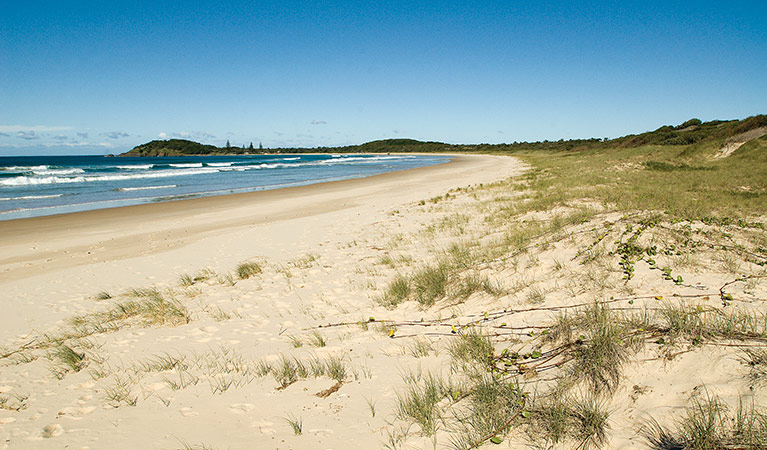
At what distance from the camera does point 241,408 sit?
3.38 meters

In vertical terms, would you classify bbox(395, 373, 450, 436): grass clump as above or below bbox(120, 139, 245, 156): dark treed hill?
below

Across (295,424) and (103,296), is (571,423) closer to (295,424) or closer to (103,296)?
(295,424)

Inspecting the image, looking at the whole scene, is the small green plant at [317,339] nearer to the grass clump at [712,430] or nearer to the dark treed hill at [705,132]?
the grass clump at [712,430]

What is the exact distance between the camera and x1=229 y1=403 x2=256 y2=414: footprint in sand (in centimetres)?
333

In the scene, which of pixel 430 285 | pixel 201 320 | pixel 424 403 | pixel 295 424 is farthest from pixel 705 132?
pixel 295 424

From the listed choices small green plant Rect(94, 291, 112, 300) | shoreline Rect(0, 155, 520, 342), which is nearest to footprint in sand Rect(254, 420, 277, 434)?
shoreline Rect(0, 155, 520, 342)

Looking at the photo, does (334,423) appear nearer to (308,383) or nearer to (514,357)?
(308,383)

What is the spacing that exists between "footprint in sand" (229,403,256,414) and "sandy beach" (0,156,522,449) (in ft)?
0.06

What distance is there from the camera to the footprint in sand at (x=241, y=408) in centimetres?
333

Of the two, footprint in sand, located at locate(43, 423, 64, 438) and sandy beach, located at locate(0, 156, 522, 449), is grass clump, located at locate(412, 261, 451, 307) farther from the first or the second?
footprint in sand, located at locate(43, 423, 64, 438)

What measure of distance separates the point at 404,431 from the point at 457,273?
12.3 ft

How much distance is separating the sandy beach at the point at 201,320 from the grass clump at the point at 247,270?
35 centimetres

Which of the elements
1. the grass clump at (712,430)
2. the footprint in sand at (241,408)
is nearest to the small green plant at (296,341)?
the footprint in sand at (241,408)

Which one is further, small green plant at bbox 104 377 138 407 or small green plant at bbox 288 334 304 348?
small green plant at bbox 288 334 304 348
